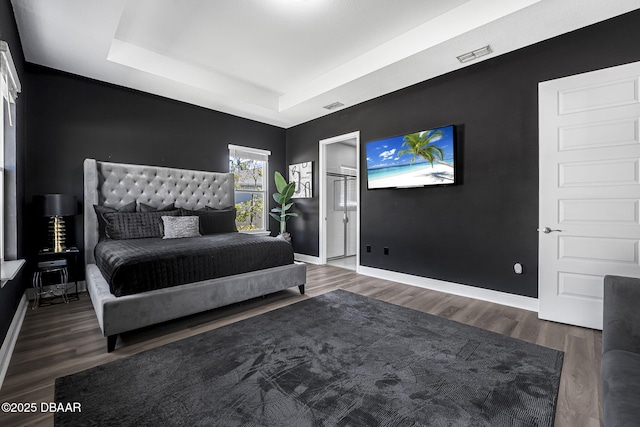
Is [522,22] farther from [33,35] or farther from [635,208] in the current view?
[33,35]

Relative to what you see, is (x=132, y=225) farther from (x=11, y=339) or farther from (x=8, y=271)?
(x=8, y=271)

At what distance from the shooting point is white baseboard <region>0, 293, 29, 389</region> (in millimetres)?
1834

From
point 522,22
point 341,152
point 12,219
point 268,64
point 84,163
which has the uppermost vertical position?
point 268,64

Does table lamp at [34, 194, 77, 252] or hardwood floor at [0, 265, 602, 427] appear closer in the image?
hardwood floor at [0, 265, 602, 427]

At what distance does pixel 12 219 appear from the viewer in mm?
2559

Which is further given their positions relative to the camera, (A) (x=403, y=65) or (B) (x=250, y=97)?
(B) (x=250, y=97)

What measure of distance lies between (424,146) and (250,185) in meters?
3.29

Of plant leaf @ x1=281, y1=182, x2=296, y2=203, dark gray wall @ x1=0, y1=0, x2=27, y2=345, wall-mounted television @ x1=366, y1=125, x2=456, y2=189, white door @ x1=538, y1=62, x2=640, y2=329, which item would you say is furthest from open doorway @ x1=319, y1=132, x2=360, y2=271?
dark gray wall @ x1=0, y1=0, x2=27, y2=345

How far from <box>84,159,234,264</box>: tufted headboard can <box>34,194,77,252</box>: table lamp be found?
0.88 ft

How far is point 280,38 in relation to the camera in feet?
10.6

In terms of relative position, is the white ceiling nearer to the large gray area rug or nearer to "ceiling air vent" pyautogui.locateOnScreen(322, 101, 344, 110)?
"ceiling air vent" pyautogui.locateOnScreen(322, 101, 344, 110)

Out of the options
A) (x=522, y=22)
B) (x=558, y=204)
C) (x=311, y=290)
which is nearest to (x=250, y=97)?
(x=311, y=290)

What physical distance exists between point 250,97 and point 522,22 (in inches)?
138

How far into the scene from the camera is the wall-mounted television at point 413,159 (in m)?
3.55
